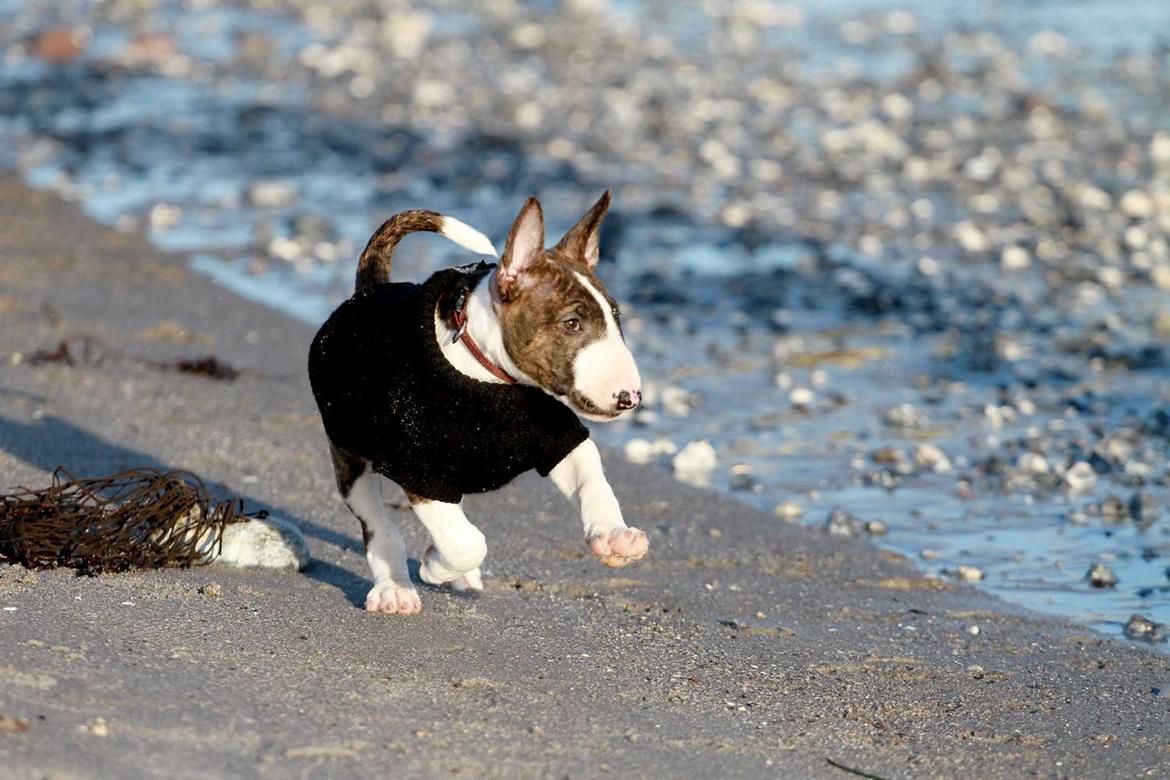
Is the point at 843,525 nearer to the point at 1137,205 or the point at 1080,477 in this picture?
the point at 1080,477

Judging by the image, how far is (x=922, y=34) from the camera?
22.8 meters

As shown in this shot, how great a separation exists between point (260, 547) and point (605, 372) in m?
1.48

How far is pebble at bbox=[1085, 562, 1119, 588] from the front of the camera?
6230 millimetres

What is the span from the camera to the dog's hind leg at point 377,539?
17.5ft

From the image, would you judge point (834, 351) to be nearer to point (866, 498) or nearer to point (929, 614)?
point (866, 498)

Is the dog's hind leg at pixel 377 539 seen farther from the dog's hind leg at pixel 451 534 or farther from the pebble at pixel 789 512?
the pebble at pixel 789 512

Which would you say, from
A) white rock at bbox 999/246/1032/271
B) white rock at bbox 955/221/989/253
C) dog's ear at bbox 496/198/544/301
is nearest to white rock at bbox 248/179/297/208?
white rock at bbox 955/221/989/253

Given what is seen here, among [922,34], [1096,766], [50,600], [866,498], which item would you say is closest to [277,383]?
[866,498]

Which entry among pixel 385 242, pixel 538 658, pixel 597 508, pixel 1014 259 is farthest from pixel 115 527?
pixel 1014 259

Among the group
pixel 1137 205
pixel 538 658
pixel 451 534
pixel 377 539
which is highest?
pixel 451 534

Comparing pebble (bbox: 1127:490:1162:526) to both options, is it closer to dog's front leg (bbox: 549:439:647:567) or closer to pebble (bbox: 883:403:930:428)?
pebble (bbox: 883:403:930:428)

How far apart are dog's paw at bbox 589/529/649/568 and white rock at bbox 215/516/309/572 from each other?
1216 mm

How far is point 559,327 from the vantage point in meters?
4.78

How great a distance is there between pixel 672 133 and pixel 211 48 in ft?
27.3
